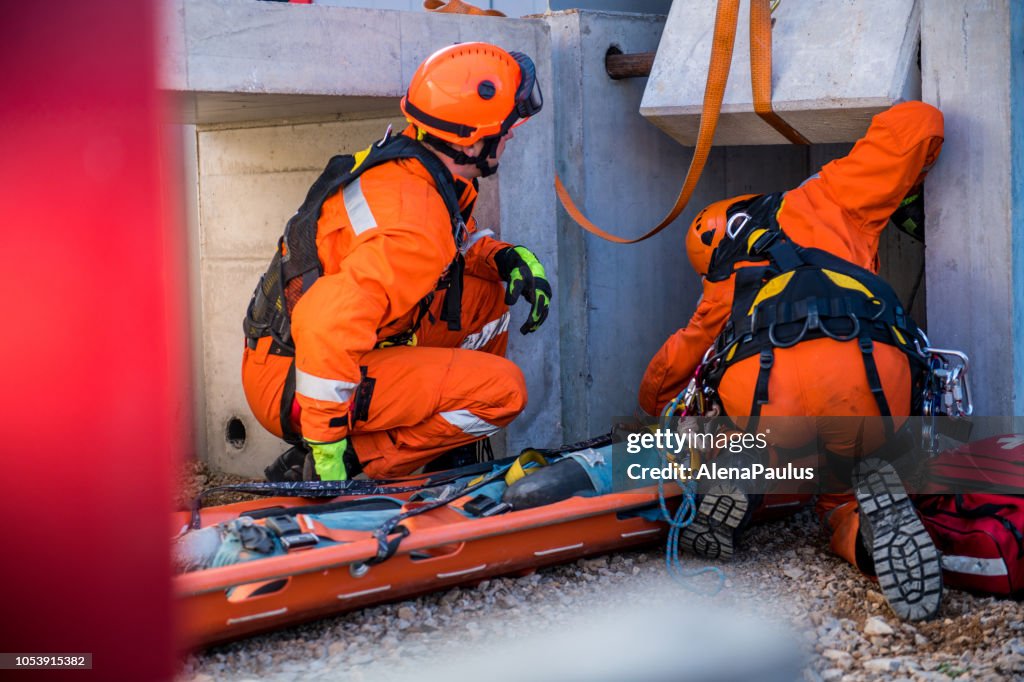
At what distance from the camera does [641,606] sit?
3348mm

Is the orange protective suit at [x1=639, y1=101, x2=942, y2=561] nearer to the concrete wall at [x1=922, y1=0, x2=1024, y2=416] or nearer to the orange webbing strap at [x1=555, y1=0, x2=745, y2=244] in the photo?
the concrete wall at [x1=922, y1=0, x2=1024, y2=416]

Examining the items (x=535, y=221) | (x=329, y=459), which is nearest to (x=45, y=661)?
(x=329, y=459)

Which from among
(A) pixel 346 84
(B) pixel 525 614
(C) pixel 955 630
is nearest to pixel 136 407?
(B) pixel 525 614

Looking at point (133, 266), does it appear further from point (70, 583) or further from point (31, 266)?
point (70, 583)

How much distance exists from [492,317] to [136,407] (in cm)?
376

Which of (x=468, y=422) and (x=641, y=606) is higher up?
(x=468, y=422)

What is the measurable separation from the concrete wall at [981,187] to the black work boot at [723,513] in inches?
42.8

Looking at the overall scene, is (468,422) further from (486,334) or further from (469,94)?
(469,94)

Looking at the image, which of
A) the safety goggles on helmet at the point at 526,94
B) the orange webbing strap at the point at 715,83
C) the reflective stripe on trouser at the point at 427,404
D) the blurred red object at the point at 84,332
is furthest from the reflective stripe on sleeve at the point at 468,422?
the blurred red object at the point at 84,332

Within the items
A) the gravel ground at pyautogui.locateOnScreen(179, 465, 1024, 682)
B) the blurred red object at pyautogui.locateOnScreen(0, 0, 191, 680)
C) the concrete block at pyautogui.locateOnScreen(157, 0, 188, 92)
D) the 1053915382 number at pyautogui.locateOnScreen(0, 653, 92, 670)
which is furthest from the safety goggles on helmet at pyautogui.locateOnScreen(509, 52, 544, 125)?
the 1053915382 number at pyautogui.locateOnScreen(0, 653, 92, 670)

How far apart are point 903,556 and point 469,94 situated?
1.95 meters

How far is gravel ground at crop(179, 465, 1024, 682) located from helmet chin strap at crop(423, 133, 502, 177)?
138 centimetres

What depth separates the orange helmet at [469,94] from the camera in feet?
12.7

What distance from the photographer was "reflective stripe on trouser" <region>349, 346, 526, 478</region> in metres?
3.90
